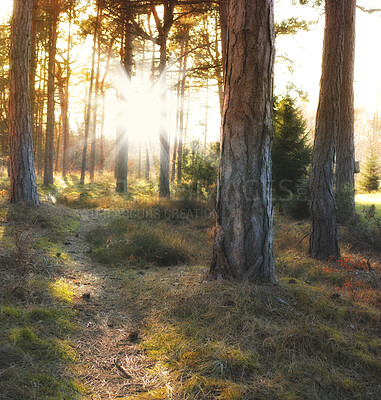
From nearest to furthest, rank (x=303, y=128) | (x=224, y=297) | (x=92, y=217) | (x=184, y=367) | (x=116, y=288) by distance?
(x=184, y=367) → (x=224, y=297) → (x=116, y=288) → (x=92, y=217) → (x=303, y=128)

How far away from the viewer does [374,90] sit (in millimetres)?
40938

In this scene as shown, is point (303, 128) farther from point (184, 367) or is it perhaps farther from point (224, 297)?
point (184, 367)

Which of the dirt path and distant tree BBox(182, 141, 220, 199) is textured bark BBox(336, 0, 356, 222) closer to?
distant tree BBox(182, 141, 220, 199)

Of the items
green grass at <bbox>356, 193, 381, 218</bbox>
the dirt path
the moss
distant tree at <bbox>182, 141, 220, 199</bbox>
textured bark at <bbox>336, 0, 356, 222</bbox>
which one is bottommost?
the dirt path

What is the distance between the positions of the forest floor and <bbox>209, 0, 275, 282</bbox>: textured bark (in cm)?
41

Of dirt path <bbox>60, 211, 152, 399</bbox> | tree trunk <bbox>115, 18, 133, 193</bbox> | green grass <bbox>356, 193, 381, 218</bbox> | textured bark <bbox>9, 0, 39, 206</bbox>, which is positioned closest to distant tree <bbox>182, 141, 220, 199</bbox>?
tree trunk <bbox>115, 18, 133, 193</bbox>

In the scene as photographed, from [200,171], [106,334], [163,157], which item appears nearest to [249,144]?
[106,334]

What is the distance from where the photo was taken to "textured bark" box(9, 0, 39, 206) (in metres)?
8.70

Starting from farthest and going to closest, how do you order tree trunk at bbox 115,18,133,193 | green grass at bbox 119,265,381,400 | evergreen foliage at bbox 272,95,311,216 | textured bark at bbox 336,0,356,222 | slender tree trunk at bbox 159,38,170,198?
tree trunk at bbox 115,18,133,193, slender tree trunk at bbox 159,38,170,198, evergreen foliage at bbox 272,95,311,216, textured bark at bbox 336,0,356,222, green grass at bbox 119,265,381,400

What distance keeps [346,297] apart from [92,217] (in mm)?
7954

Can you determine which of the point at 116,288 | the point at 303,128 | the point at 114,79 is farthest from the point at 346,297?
the point at 114,79

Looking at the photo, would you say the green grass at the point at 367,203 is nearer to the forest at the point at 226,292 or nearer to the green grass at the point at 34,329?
the forest at the point at 226,292

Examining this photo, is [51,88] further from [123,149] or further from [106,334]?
[106,334]

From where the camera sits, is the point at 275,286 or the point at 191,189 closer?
the point at 275,286
